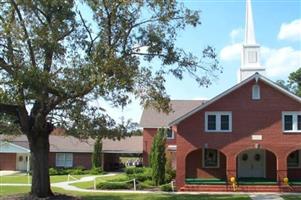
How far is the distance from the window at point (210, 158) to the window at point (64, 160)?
1187 inches

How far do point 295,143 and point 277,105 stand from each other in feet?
9.84

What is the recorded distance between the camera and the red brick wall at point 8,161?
69625 mm

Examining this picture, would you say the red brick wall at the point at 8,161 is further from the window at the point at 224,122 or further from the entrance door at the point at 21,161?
the window at the point at 224,122

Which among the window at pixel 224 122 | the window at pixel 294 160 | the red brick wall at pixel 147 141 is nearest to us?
the window at pixel 224 122

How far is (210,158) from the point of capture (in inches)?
1668

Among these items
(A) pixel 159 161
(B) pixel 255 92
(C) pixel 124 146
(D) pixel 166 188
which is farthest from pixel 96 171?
(B) pixel 255 92

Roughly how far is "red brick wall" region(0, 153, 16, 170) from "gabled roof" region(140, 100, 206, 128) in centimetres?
1773

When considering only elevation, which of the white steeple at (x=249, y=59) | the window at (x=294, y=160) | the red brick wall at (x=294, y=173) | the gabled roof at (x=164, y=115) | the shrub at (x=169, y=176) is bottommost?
the shrub at (x=169, y=176)

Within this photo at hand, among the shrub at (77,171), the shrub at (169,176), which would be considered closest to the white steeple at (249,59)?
the shrub at (169,176)

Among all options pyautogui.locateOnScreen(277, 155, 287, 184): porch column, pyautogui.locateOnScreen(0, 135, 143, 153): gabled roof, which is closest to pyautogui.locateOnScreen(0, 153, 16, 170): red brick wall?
pyautogui.locateOnScreen(0, 135, 143, 153): gabled roof

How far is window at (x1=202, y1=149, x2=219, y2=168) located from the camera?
138 feet

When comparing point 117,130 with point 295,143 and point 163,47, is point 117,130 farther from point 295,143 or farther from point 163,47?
point 295,143

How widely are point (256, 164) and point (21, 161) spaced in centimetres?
3789

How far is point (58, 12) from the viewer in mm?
24875
